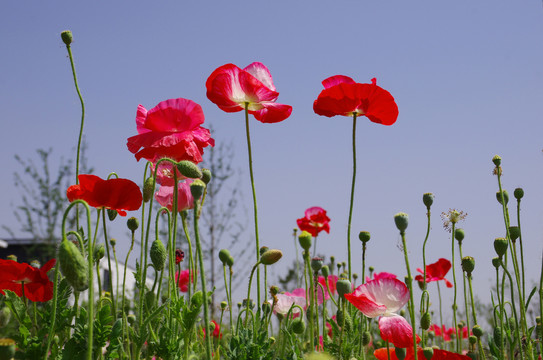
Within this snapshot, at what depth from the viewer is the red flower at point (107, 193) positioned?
1.45m

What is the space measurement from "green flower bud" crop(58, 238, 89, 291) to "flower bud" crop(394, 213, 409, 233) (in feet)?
2.38

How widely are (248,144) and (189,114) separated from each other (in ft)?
0.69

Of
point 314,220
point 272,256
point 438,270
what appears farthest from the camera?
point 314,220

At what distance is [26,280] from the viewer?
158cm

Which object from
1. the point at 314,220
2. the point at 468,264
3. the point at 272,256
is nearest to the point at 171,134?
the point at 272,256

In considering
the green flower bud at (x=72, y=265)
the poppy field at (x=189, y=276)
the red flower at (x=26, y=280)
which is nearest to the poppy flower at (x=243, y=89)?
the poppy field at (x=189, y=276)

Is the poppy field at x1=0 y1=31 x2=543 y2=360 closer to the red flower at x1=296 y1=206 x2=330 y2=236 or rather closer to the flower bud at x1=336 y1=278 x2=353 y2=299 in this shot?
the flower bud at x1=336 y1=278 x2=353 y2=299

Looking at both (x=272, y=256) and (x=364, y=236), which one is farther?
(x=364, y=236)

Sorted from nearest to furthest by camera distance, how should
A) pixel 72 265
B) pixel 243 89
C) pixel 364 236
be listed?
pixel 72 265 < pixel 243 89 < pixel 364 236

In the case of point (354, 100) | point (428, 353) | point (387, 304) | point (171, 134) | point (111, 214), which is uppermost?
point (354, 100)

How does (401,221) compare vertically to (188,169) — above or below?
below

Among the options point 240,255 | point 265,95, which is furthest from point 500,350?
point 240,255

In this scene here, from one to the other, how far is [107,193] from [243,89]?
1.68 feet

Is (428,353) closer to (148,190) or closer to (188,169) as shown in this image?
(188,169)
